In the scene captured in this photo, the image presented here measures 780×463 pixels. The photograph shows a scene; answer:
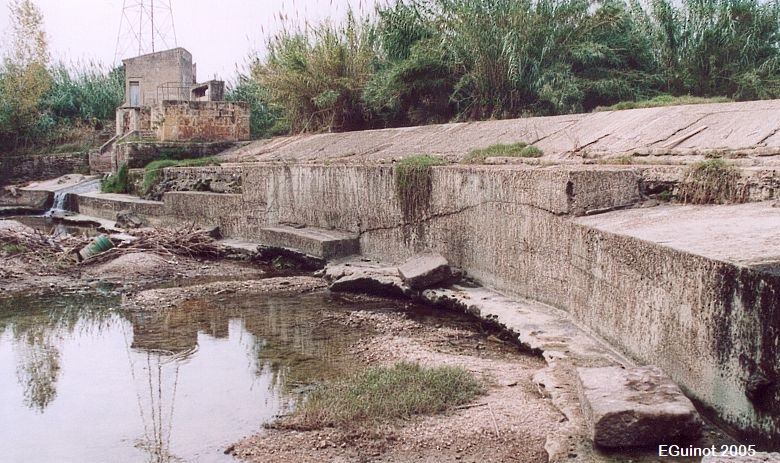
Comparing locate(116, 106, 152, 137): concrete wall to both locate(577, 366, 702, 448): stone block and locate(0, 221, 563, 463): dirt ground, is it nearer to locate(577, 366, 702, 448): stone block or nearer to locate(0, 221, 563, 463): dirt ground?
locate(0, 221, 563, 463): dirt ground

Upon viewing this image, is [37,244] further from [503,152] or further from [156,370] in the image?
[503,152]

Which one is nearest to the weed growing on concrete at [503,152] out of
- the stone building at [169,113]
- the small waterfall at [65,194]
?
the stone building at [169,113]

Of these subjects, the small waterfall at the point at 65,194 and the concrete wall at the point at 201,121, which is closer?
the small waterfall at the point at 65,194

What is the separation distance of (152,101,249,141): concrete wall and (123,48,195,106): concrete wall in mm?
4718

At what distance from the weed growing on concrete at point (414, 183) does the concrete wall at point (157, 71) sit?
49.6 feet

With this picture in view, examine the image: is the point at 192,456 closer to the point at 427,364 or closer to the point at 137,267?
the point at 427,364

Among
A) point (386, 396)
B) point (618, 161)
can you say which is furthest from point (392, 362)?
point (618, 161)

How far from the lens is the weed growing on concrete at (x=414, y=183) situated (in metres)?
8.01

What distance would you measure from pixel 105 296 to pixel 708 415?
22.2 feet

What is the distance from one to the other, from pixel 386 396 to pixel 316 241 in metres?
4.97

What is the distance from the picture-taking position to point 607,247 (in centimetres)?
485

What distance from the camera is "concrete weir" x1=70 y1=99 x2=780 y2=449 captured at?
127 inches

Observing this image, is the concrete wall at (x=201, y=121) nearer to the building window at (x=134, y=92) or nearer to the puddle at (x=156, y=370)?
the building window at (x=134, y=92)

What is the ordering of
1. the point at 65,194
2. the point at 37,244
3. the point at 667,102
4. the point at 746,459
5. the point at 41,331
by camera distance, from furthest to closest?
the point at 65,194 < the point at 37,244 < the point at 667,102 < the point at 41,331 < the point at 746,459
